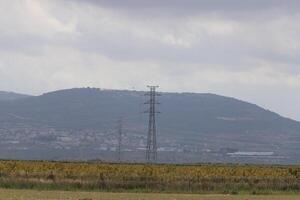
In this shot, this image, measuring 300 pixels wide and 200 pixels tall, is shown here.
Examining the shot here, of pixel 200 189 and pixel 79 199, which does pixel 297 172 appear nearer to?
pixel 200 189

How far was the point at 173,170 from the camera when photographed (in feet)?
269

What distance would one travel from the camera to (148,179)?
70.1m

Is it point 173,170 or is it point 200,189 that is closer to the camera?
point 200,189

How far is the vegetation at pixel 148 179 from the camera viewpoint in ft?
212

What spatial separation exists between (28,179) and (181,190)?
44.9 feet

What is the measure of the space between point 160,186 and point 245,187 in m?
8.72

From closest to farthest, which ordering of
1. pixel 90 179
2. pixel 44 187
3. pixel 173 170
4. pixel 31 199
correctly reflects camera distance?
pixel 31 199
pixel 44 187
pixel 90 179
pixel 173 170

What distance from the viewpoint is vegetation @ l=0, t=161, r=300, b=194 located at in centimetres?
6454

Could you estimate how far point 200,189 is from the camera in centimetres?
6612

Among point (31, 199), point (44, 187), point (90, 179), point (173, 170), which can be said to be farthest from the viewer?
point (173, 170)

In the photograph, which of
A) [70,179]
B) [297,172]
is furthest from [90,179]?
[297,172]

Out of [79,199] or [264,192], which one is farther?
[264,192]

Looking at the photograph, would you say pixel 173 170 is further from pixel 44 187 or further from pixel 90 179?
pixel 44 187

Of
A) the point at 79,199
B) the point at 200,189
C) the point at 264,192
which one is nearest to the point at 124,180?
the point at 200,189
